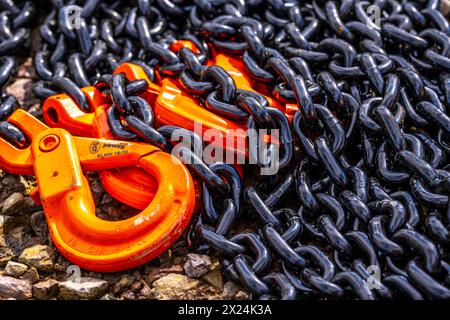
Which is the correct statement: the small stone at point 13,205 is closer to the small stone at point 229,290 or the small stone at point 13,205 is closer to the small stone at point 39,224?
the small stone at point 39,224

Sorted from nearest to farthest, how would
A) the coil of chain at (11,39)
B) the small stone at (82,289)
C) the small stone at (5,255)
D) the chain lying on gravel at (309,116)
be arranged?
the chain lying on gravel at (309,116) < the small stone at (82,289) < the small stone at (5,255) < the coil of chain at (11,39)

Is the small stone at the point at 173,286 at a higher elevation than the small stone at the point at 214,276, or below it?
below

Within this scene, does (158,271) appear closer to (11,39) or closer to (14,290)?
(14,290)

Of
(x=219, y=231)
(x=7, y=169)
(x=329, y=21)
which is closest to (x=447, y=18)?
(x=329, y=21)

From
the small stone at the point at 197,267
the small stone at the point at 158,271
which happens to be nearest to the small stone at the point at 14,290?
the small stone at the point at 158,271

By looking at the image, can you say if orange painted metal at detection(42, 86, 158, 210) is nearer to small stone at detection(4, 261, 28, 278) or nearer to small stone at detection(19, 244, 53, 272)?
small stone at detection(19, 244, 53, 272)

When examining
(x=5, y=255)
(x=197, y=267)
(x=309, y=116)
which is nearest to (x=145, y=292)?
(x=197, y=267)
